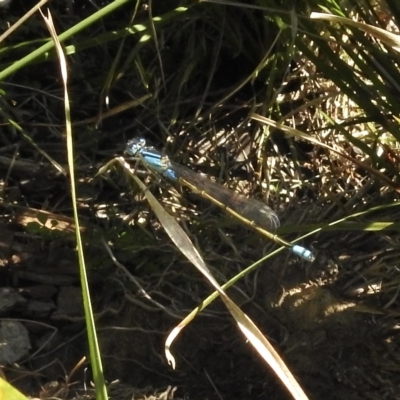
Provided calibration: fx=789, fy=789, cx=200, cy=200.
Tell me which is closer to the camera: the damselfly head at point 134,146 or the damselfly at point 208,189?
the damselfly at point 208,189

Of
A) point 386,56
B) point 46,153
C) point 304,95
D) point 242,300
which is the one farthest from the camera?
point 304,95

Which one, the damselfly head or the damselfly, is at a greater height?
the damselfly head

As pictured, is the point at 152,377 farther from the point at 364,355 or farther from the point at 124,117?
the point at 124,117

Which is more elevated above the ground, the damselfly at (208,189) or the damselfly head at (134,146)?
the damselfly head at (134,146)

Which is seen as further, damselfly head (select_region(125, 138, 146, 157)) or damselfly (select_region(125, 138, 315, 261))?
damselfly head (select_region(125, 138, 146, 157))

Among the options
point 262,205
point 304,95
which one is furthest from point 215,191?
point 304,95
